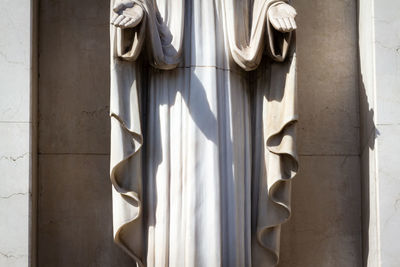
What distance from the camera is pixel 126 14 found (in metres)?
11.6

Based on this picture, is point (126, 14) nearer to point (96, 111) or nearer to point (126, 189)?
point (126, 189)

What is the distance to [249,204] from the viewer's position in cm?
1209

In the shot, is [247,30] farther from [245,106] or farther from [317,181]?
[317,181]

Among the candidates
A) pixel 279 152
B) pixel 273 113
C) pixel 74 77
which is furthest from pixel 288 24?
pixel 74 77

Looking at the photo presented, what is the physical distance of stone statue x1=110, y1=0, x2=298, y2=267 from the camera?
463 inches

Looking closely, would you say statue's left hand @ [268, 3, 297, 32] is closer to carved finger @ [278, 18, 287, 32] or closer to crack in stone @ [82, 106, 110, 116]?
carved finger @ [278, 18, 287, 32]

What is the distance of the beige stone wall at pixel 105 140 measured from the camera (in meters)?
12.7

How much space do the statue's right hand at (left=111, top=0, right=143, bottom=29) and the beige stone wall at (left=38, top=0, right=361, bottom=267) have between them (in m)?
1.52

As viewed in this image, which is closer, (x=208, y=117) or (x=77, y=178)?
(x=208, y=117)

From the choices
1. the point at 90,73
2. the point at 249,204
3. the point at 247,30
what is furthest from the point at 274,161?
the point at 90,73

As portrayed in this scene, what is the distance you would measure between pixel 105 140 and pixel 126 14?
172 centimetres

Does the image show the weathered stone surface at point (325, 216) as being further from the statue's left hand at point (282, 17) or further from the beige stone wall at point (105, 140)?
the statue's left hand at point (282, 17)

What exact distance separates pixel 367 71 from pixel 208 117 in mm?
1739

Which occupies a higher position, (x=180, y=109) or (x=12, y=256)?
(x=180, y=109)
